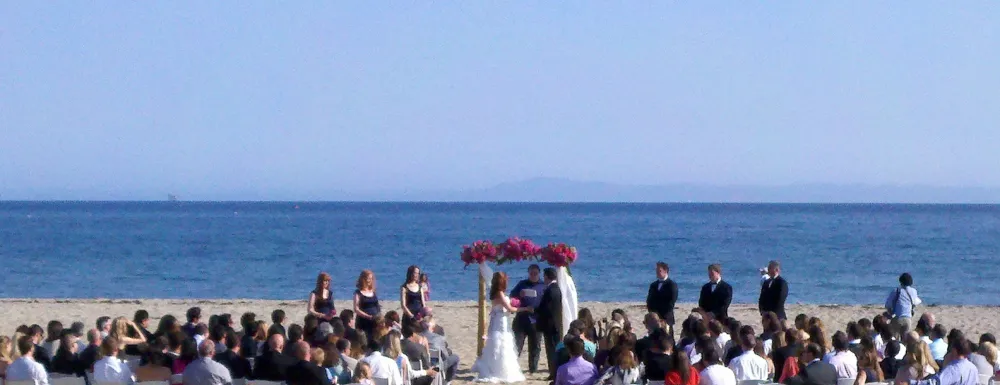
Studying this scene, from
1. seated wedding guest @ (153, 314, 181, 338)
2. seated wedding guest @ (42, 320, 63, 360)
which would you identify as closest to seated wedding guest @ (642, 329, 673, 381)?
seated wedding guest @ (153, 314, 181, 338)

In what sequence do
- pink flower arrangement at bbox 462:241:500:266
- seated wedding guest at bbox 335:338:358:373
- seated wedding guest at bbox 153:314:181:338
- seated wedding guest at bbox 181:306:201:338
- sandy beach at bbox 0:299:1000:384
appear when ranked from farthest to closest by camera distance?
sandy beach at bbox 0:299:1000:384 < pink flower arrangement at bbox 462:241:500:266 < seated wedding guest at bbox 181:306:201:338 < seated wedding guest at bbox 153:314:181:338 < seated wedding guest at bbox 335:338:358:373

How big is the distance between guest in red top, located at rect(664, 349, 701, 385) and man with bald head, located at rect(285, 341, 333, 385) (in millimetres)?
2349

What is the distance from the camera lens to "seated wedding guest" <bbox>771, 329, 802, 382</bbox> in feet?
30.1

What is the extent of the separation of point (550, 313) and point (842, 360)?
4.04 m

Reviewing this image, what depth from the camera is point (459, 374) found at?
1298 centimetres

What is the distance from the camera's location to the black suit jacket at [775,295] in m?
13.3

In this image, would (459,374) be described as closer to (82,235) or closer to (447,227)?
(82,235)

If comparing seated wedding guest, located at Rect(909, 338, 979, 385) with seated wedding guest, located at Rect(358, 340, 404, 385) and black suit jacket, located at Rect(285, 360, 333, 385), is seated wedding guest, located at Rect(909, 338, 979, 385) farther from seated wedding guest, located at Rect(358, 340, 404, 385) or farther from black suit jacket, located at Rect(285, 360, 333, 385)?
black suit jacket, located at Rect(285, 360, 333, 385)

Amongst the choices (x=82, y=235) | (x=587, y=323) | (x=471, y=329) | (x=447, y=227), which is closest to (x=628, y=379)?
(x=587, y=323)

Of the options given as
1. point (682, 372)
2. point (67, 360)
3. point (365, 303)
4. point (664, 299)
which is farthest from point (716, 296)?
point (67, 360)

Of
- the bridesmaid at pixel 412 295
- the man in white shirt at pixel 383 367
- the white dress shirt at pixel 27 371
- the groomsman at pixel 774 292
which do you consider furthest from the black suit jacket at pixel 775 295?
the white dress shirt at pixel 27 371

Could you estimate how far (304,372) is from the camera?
27.8ft

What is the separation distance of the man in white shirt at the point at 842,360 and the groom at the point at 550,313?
3.88m

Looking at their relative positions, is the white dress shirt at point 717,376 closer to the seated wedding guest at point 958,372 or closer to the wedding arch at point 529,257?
the seated wedding guest at point 958,372
